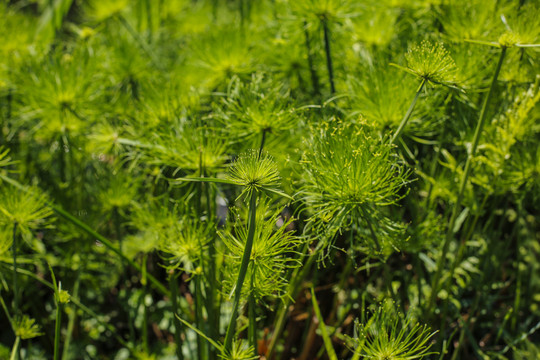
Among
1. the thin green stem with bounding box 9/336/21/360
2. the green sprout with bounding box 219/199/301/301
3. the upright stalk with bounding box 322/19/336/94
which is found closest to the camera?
the green sprout with bounding box 219/199/301/301

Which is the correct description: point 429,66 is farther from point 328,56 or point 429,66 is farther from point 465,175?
point 328,56

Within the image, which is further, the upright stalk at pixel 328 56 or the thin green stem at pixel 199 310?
the upright stalk at pixel 328 56

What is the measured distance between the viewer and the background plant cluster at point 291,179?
660mm

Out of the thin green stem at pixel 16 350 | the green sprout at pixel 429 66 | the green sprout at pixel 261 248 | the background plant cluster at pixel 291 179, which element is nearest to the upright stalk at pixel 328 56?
the background plant cluster at pixel 291 179

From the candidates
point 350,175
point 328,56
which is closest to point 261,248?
point 350,175

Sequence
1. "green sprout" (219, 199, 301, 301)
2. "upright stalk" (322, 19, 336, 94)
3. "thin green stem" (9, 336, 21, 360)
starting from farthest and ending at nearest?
"upright stalk" (322, 19, 336, 94)
"thin green stem" (9, 336, 21, 360)
"green sprout" (219, 199, 301, 301)

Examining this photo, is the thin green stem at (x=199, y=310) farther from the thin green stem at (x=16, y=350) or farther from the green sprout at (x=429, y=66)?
the green sprout at (x=429, y=66)

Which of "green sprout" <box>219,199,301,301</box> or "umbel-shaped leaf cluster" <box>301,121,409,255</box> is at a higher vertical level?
"umbel-shaped leaf cluster" <box>301,121,409,255</box>

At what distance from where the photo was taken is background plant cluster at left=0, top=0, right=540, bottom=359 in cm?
66

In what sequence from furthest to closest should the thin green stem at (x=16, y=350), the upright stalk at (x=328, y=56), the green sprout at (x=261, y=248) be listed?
the upright stalk at (x=328, y=56) < the thin green stem at (x=16, y=350) < the green sprout at (x=261, y=248)

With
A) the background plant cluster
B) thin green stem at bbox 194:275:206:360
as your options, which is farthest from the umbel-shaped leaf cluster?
thin green stem at bbox 194:275:206:360

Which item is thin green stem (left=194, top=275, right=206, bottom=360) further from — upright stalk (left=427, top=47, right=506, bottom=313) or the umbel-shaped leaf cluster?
upright stalk (left=427, top=47, right=506, bottom=313)

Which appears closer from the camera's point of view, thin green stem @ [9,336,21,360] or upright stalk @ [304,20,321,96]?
thin green stem @ [9,336,21,360]

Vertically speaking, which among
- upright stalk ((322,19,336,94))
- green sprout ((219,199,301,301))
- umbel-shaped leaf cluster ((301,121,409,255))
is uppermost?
upright stalk ((322,19,336,94))
